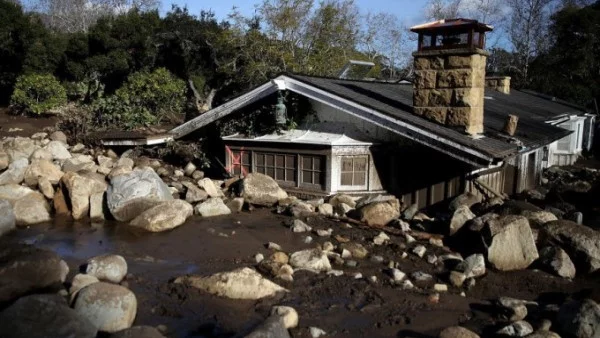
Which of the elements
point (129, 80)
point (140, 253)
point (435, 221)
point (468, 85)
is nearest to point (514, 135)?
point (468, 85)

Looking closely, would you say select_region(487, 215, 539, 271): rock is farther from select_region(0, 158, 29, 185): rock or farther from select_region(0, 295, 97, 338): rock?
select_region(0, 158, 29, 185): rock

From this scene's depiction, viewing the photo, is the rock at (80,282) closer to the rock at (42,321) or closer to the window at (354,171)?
the rock at (42,321)

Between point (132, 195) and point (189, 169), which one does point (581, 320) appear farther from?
point (189, 169)

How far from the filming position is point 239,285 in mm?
6961

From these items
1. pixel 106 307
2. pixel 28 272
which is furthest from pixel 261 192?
pixel 106 307

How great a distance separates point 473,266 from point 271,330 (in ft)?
12.6

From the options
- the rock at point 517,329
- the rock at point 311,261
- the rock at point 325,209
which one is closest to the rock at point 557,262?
the rock at point 517,329

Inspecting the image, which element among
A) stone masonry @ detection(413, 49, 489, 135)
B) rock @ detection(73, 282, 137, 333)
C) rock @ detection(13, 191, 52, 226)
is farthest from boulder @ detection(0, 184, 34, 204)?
stone masonry @ detection(413, 49, 489, 135)

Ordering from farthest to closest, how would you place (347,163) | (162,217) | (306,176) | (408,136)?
(306,176) → (347,163) → (408,136) → (162,217)

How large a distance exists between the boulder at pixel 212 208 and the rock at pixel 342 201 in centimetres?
235

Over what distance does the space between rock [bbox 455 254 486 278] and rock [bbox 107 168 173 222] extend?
20.4ft

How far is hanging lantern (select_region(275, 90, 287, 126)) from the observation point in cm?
1212

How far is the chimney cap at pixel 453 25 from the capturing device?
33.5 ft

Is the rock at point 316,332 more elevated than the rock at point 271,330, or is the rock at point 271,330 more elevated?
the rock at point 271,330
